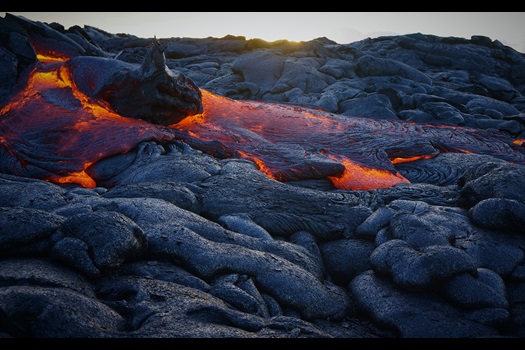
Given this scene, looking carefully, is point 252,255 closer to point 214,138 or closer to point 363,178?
point 363,178

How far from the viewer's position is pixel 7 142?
9.47 m

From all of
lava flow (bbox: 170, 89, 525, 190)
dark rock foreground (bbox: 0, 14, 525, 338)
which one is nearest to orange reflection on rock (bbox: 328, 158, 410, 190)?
lava flow (bbox: 170, 89, 525, 190)

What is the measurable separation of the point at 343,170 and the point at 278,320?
647 cm

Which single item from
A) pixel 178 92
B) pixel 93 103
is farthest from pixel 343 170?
pixel 93 103

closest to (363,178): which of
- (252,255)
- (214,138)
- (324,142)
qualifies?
(324,142)

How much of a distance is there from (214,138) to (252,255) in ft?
21.4

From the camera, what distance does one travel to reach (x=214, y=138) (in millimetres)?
10938

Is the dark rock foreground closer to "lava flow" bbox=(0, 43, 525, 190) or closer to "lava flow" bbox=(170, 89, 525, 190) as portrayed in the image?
"lava flow" bbox=(0, 43, 525, 190)

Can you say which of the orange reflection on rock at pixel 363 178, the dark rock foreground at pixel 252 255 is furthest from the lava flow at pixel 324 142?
the dark rock foreground at pixel 252 255

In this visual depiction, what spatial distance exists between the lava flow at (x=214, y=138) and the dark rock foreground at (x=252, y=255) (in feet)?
1.79

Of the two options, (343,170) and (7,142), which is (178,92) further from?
(343,170)

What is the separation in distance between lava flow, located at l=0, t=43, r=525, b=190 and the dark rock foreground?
0.54 m

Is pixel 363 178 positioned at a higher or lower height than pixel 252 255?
higher

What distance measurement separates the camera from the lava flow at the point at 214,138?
9.31 metres
